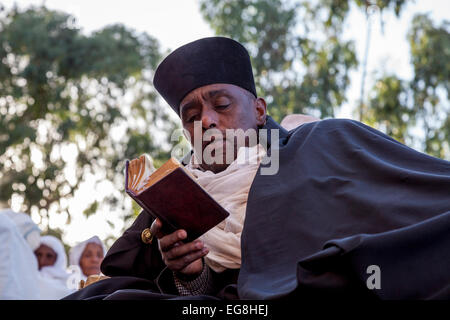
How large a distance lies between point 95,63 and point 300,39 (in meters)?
6.06

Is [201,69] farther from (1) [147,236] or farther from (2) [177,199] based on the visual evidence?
(2) [177,199]

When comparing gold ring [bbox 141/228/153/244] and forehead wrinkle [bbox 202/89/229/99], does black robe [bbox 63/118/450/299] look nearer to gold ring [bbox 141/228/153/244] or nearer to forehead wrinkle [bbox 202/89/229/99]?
gold ring [bbox 141/228/153/244]

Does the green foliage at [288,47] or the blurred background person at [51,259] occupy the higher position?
the green foliage at [288,47]

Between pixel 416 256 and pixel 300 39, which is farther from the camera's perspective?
pixel 300 39

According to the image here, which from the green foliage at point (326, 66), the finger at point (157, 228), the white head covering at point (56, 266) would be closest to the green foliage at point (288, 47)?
the green foliage at point (326, 66)

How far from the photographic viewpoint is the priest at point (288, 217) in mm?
2330

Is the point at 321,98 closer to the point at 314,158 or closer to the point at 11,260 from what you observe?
the point at 11,260

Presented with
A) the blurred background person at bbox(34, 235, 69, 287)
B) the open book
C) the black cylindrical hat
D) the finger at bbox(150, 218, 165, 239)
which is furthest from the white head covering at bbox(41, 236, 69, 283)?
the open book

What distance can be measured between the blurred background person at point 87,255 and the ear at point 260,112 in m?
6.50

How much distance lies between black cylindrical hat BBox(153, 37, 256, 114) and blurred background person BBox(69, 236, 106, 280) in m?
6.31

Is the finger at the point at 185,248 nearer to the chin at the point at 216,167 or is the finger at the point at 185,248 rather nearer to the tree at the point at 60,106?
the chin at the point at 216,167

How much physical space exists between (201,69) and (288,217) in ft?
4.20

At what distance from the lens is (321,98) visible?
19047 millimetres
